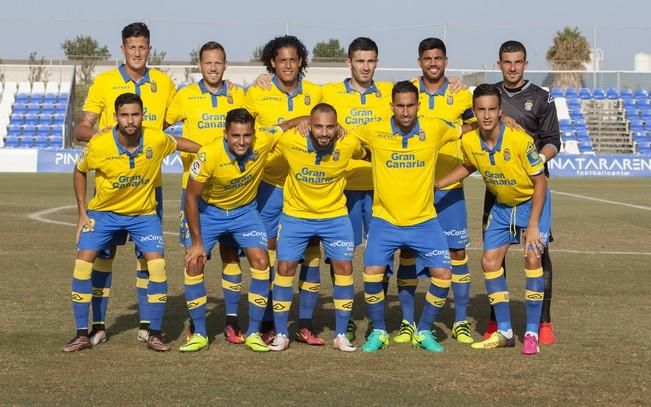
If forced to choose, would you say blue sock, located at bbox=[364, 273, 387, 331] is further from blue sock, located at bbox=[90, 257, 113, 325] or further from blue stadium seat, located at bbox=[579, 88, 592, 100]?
blue stadium seat, located at bbox=[579, 88, 592, 100]

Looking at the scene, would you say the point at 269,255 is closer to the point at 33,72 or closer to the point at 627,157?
the point at 627,157

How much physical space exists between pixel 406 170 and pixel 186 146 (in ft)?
5.67

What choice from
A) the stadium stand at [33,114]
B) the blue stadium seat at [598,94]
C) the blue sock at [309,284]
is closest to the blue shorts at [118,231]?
the blue sock at [309,284]

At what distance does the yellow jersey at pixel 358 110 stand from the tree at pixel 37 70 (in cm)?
3507

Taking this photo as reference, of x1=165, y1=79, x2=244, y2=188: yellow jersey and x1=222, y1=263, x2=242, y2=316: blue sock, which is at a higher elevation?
x1=165, y1=79, x2=244, y2=188: yellow jersey

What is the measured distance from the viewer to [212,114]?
861 cm

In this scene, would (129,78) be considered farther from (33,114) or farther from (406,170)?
(33,114)

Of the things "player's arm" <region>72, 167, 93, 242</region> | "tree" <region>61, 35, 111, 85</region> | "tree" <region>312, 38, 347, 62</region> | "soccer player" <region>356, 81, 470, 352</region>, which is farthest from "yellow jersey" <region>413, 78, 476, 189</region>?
"tree" <region>61, 35, 111, 85</region>

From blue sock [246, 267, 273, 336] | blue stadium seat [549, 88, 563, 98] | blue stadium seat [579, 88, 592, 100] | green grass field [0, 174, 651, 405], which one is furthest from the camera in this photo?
blue stadium seat [579, 88, 592, 100]

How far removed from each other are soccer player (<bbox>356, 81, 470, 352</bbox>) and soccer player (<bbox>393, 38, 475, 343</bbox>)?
0.50m

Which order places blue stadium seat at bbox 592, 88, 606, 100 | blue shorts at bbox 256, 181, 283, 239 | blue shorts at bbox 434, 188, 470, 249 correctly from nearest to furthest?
blue shorts at bbox 256, 181, 283, 239 < blue shorts at bbox 434, 188, 470, 249 < blue stadium seat at bbox 592, 88, 606, 100

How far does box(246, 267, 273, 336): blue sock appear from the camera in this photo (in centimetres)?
819

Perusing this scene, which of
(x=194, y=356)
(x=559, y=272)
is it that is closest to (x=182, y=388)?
(x=194, y=356)

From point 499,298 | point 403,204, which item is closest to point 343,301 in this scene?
point 403,204
